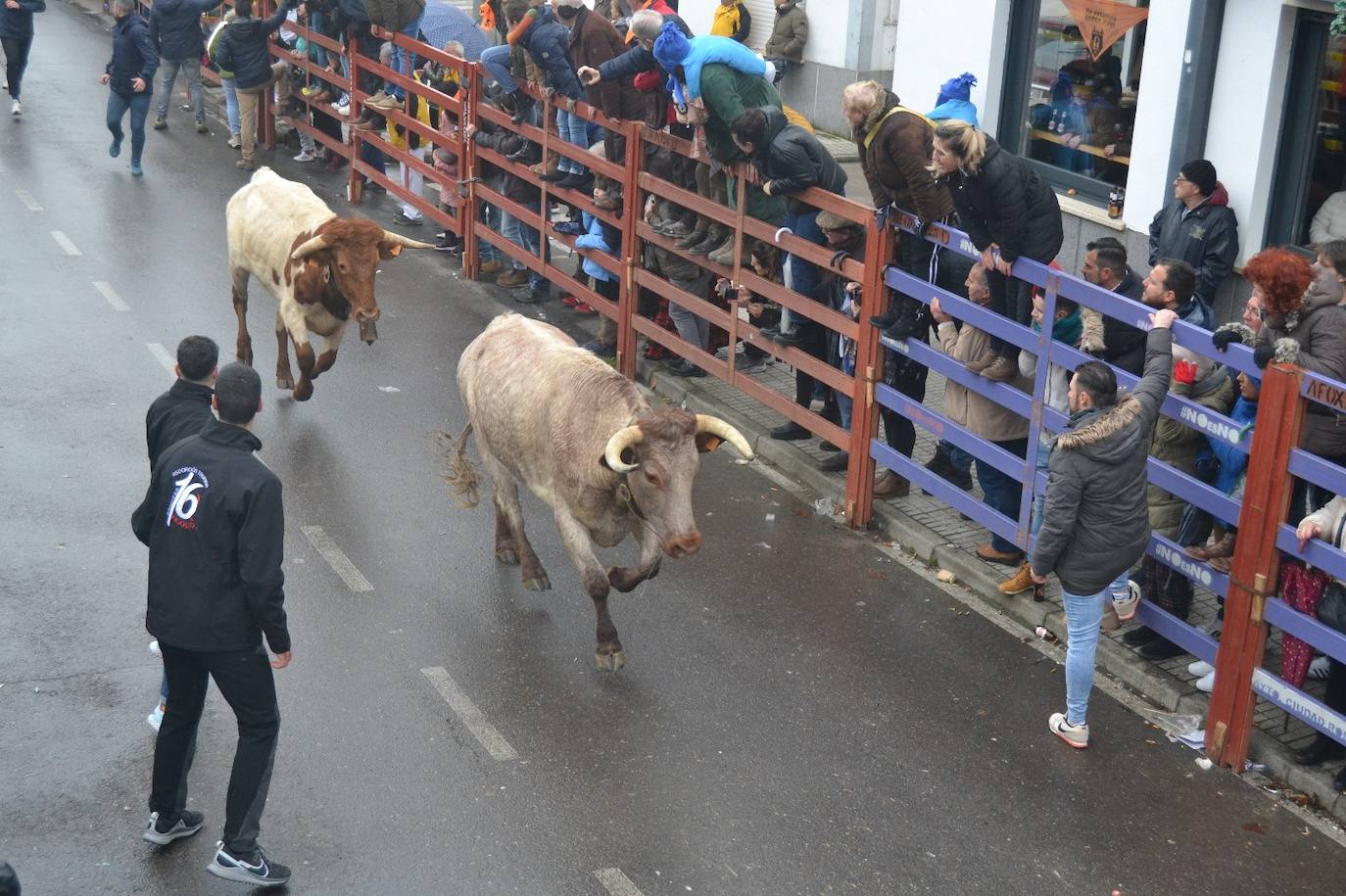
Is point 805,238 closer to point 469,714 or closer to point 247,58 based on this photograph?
point 469,714

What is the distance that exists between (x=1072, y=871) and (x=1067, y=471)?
6.12ft

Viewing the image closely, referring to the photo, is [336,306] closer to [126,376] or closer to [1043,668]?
[126,376]

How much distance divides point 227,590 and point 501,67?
942 cm

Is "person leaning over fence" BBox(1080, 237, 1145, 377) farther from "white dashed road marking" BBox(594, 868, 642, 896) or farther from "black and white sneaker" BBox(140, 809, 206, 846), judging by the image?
"black and white sneaker" BBox(140, 809, 206, 846)

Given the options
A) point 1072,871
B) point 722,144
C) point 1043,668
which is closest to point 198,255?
point 722,144

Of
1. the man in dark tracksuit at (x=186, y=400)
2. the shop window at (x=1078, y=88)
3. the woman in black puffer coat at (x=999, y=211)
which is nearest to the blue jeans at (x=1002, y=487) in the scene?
the woman in black puffer coat at (x=999, y=211)

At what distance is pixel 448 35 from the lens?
18.1 metres

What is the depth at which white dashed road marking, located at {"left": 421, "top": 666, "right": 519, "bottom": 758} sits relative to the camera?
→ 7664 mm

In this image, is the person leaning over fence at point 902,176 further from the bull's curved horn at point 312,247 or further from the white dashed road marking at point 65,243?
the white dashed road marking at point 65,243

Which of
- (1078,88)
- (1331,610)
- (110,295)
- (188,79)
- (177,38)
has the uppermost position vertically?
(1078,88)

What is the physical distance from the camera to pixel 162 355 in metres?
12.8

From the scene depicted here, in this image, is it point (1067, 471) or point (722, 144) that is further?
point (722, 144)

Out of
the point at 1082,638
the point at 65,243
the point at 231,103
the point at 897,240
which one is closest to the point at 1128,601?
the point at 1082,638

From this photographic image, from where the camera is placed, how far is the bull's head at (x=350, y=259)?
11328mm
